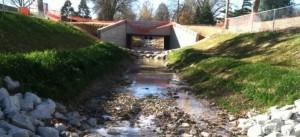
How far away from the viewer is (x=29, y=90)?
473 inches

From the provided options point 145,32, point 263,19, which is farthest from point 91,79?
point 145,32

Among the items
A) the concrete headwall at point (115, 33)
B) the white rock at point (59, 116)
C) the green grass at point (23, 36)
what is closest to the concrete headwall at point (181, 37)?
the concrete headwall at point (115, 33)

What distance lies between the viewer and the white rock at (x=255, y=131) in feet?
35.7

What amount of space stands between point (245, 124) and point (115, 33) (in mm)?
48942

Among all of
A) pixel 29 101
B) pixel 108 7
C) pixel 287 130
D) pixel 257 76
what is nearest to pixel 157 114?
pixel 29 101

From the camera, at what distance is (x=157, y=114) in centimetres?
1399

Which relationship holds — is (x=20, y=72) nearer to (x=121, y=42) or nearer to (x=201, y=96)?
(x=201, y=96)

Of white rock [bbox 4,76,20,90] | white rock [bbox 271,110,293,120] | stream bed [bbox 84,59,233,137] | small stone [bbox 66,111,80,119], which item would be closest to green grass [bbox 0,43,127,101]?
white rock [bbox 4,76,20,90]

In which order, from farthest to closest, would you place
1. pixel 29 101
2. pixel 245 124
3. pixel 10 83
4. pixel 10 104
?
pixel 245 124
pixel 10 83
pixel 29 101
pixel 10 104

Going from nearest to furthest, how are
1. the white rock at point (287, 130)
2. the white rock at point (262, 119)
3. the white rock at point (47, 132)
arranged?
the white rock at point (47, 132) → the white rock at point (287, 130) → the white rock at point (262, 119)

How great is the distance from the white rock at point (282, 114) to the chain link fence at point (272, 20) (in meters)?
19.1

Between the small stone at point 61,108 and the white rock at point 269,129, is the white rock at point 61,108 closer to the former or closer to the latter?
the small stone at point 61,108

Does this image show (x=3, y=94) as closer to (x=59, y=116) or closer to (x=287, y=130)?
(x=59, y=116)

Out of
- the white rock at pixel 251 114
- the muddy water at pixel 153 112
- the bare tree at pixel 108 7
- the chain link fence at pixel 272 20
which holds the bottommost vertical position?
the muddy water at pixel 153 112
